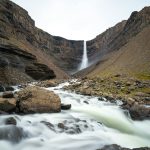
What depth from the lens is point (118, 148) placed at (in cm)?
1334

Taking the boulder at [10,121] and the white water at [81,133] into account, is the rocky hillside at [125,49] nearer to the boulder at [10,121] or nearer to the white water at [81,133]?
the white water at [81,133]

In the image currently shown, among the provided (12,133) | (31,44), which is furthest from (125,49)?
(12,133)

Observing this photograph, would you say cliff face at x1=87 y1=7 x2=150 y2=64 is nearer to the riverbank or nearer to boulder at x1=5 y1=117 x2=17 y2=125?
the riverbank

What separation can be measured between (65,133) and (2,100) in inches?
186

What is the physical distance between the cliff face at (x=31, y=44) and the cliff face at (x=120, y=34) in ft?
31.6

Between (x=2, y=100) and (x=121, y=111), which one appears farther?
(x=121, y=111)

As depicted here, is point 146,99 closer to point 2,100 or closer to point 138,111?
point 138,111

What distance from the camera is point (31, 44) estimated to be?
378ft

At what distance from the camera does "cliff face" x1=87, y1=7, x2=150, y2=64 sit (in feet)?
380

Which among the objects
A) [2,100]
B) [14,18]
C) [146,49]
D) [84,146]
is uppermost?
[14,18]

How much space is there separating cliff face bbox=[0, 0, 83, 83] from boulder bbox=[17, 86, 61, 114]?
114 ft

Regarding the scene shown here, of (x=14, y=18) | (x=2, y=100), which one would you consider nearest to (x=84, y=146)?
(x=2, y=100)

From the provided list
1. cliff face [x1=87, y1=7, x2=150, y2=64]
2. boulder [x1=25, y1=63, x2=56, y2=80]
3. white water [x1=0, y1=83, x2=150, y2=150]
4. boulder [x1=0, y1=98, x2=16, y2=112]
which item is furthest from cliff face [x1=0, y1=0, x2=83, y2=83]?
white water [x1=0, y1=83, x2=150, y2=150]

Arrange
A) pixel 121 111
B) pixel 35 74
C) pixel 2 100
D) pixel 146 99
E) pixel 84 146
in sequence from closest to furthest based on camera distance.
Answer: pixel 84 146 < pixel 2 100 < pixel 121 111 < pixel 146 99 < pixel 35 74
